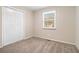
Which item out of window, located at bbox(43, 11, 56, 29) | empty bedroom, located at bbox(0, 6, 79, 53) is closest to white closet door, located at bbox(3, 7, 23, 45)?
empty bedroom, located at bbox(0, 6, 79, 53)

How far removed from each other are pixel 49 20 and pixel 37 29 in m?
0.51

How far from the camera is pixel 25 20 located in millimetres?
2717

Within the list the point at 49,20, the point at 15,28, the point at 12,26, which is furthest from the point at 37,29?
the point at 12,26

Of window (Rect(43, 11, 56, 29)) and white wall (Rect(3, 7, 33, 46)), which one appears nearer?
white wall (Rect(3, 7, 33, 46))

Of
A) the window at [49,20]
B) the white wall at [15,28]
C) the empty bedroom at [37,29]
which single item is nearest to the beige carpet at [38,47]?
the empty bedroom at [37,29]

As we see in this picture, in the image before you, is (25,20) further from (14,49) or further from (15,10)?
(14,49)

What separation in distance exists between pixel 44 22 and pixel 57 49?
97 cm

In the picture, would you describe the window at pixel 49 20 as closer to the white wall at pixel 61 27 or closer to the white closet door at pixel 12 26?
the white wall at pixel 61 27

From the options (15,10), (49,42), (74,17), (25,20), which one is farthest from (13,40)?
(74,17)

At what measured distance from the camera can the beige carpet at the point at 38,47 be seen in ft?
7.56

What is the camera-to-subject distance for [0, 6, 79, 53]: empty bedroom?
248 cm

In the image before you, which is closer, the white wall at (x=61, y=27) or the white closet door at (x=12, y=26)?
the white closet door at (x=12, y=26)

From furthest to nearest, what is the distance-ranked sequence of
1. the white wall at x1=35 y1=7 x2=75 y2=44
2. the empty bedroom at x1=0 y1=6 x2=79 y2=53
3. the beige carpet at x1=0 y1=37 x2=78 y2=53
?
the white wall at x1=35 y1=7 x2=75 y2=44 → the empty bedroom at x1=0 y1=6 x2=79 y2=53 → the beige carpet at x1=0 y1=37 x2=78 y2=53

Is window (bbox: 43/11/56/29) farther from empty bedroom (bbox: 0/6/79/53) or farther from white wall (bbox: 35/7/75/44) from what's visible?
white wall (bbox: 35/7/75/44)
